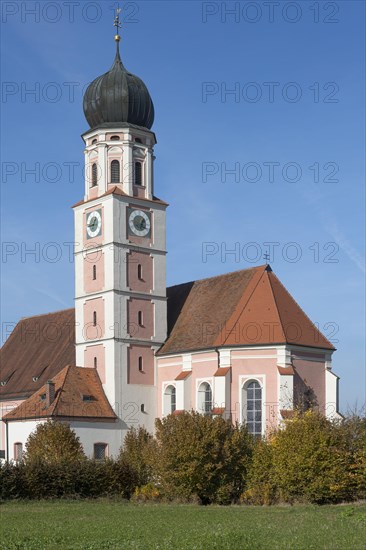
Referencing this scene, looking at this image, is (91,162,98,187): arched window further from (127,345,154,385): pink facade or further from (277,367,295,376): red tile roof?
(277,367,295,376): red tile roof

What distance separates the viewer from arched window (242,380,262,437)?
169ft

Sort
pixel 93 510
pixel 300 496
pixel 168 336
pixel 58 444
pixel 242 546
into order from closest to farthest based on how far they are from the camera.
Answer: pixel 242 546, pixel 93 510, pixel 300 496, pixel 58 444, pixel 168 336

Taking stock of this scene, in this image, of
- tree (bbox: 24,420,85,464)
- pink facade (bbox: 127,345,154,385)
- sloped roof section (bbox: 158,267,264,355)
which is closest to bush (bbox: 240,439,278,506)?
tree (bbox: 24,420,85,464)

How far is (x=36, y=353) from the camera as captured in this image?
2515 inches

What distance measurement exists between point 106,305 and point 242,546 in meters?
36.1

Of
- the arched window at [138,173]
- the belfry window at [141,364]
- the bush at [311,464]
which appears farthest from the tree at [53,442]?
the arched window at [138,173]

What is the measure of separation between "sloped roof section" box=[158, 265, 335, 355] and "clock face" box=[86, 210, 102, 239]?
24.3ft

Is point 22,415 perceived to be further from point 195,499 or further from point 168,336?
point 195,499

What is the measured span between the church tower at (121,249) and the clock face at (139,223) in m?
0.06

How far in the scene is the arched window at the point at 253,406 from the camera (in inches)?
2034

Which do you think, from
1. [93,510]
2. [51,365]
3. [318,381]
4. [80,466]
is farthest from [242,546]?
[51,365]

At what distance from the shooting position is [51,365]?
199 ft

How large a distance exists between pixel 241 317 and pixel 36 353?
57.2 feet

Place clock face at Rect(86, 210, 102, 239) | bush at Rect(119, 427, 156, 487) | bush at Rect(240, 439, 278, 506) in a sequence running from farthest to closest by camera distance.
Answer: clock face at Rect(86, 210, 102, 239) → bush at Rect(119, 427, 156, 487) → bush at Rect(240, 439, 278, 506)
